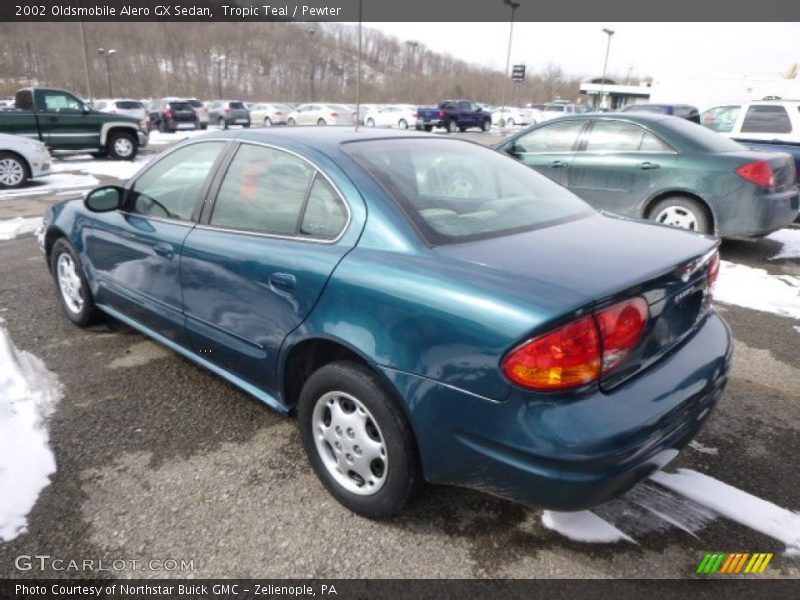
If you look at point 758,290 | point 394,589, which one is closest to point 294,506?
point 394,589

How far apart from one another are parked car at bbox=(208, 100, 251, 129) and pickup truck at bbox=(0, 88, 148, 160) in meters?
16.5

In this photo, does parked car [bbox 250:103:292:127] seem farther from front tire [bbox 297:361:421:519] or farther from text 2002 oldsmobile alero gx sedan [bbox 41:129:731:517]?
front tire [bbox 297:361:421:519]

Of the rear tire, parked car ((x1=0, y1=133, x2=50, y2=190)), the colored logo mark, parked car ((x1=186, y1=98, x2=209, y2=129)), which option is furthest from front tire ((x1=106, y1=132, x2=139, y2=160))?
the colored logo mark

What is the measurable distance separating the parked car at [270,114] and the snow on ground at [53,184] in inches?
886

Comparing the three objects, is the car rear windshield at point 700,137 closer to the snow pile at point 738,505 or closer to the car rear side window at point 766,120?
the car rear side window at point 766,120

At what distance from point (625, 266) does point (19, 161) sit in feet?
39.0

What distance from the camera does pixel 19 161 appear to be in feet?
34.4

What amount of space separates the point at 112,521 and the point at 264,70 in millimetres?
100772

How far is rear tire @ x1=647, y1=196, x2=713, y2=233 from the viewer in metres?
5.85

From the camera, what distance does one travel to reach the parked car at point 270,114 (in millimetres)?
33906

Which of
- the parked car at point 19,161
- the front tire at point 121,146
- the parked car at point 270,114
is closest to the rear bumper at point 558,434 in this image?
the parked car at point 19,161

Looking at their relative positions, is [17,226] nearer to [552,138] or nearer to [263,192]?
[263,192]

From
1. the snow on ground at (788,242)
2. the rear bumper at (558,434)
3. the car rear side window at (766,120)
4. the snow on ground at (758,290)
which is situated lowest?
the snow on ground at (758,290)
